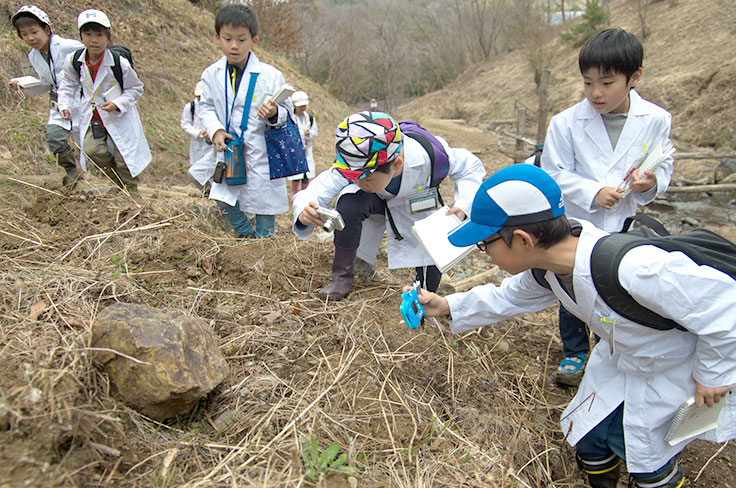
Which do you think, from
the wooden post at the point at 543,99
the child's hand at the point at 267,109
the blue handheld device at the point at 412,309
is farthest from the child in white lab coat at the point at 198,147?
the wooden post at the point at 543,99

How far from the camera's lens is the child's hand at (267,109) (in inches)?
130

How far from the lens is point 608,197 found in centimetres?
235

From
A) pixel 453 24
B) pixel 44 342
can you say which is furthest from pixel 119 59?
pixel 453 24

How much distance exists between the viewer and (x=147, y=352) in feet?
5.59

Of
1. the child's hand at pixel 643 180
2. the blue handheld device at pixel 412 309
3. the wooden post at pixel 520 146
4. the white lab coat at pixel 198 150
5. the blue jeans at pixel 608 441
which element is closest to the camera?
the blue jeans at pixel 608 441

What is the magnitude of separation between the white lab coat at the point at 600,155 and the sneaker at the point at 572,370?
0.71 meters

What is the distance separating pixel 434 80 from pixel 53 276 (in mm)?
36724

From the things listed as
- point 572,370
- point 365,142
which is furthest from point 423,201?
point 572,370

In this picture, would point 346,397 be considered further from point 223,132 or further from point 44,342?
point 223,132

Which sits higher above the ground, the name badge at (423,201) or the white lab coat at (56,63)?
the white lab coat at (56,63)

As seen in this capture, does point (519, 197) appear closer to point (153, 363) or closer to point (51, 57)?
point (153, 363)

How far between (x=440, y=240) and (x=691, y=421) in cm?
117

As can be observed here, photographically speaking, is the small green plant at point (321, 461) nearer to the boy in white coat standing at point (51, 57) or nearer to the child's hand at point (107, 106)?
the child's hand at point (107, 106)

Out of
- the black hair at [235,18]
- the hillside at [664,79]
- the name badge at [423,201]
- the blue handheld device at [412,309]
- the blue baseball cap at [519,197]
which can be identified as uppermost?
the black hair at [235,18]
